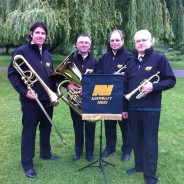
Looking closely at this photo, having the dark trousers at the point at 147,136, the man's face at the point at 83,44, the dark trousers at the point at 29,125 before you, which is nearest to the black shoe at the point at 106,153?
the dark trousers at the point at 147,136

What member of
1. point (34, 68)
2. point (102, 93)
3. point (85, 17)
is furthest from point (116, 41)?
point (85, 17)

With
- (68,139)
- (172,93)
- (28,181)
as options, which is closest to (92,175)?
(28,181)

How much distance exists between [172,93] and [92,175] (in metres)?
8.09

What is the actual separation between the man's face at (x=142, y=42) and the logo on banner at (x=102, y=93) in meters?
0.61

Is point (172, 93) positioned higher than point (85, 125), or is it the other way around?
point (85, 125)

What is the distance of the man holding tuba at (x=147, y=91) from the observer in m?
4.11

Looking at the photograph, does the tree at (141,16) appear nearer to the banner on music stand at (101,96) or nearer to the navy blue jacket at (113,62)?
the navy blue jacket at (113,62)

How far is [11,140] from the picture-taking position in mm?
6348

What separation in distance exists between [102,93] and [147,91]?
1.81 ft

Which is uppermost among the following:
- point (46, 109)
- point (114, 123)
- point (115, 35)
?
point (115, 35)

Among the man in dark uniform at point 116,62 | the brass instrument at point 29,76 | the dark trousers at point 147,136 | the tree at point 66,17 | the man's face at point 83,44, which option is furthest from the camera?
the tree at point 66,17

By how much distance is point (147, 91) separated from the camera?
404 cm

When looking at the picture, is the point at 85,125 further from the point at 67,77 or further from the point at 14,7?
the point at 14,7

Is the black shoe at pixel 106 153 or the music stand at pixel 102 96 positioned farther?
the black shoe at pixel 106 153
